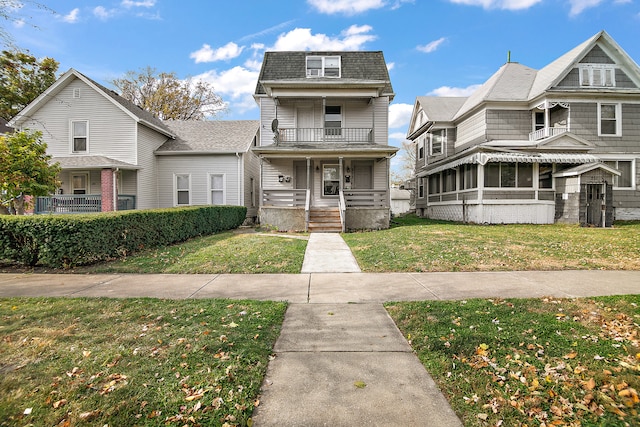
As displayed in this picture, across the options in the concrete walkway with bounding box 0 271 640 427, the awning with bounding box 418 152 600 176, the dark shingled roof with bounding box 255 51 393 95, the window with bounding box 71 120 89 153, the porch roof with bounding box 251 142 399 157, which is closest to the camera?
the concrete walkway with bounding box 0 271 640 427

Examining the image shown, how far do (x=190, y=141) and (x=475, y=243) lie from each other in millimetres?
16557

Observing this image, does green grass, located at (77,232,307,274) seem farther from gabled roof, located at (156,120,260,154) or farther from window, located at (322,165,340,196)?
gabled roof, located at (156,120,260,154)

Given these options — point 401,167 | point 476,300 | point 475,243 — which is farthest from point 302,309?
point 401,167

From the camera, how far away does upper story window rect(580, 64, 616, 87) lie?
56.0 ft

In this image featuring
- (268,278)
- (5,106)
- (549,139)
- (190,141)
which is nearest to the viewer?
(268,278)

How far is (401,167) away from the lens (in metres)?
51.9

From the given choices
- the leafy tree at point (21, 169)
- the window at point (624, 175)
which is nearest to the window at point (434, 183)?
the window at point (624, 175)

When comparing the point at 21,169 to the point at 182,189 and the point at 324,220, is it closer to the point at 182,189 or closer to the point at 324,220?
the point at 182,189

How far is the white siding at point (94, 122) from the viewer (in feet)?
53.1

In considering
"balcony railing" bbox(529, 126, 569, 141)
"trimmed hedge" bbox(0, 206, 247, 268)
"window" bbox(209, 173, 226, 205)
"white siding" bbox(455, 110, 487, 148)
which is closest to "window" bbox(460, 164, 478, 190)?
"white siding" bbox(455, 110, 487, 148)

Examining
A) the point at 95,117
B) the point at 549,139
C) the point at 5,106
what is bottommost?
the point at 549,139

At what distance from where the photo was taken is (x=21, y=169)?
32.7 feet

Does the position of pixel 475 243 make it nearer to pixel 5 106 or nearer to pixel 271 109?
pixel 271 109

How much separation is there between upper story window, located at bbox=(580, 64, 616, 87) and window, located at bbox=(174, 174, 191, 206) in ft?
74.9
